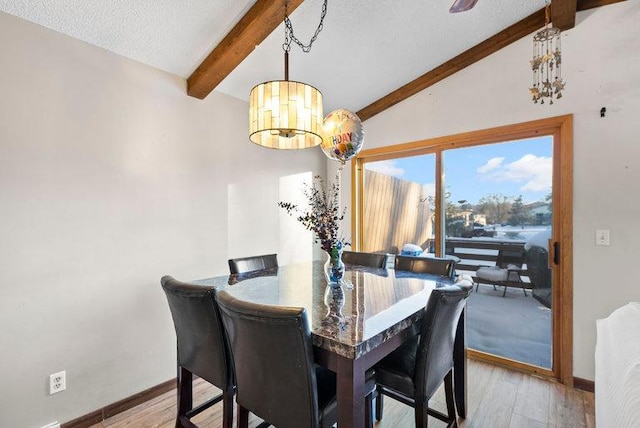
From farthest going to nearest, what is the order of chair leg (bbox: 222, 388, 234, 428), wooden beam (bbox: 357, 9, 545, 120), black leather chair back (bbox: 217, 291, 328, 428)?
wooden beam (bbox: 357, 9, 545, 120) < chair leg (bbox: 222, 388, 234, 428) < black leather chair back (bbox: 217, 291, 328, 428)

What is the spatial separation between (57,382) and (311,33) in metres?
2.85

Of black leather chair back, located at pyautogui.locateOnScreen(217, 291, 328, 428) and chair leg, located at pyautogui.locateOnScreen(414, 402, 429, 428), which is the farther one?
chair leg, located at pyautogui.locateOnScreen(414, 402, 429, 428)

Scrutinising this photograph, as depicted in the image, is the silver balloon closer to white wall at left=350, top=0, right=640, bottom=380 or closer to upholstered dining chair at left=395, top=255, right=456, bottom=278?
upholstered dining chair at left=395, top=255, right=456, bottom=278

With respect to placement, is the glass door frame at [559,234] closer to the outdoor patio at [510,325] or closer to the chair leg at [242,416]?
the outdoor patio at [510,325]

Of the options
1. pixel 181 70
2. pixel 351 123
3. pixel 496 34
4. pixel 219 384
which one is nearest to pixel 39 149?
pixel 181 70

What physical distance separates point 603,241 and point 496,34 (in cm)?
187

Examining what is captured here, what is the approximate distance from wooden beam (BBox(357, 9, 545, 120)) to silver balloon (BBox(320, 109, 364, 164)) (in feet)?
5.23

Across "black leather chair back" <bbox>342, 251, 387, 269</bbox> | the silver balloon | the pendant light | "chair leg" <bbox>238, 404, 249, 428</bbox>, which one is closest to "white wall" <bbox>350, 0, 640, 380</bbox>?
"black leather chair back" <bbox>342, 251, 387, 269</bbox>

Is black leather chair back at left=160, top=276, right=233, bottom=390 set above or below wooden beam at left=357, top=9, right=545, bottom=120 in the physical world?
below

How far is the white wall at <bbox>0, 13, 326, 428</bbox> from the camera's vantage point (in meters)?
1.76

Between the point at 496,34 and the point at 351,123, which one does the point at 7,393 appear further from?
the point at 496,34

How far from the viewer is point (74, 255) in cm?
196

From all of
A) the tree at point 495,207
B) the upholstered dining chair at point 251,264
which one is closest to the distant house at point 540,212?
the tree at point 495,207

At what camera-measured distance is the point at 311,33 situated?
237cm
